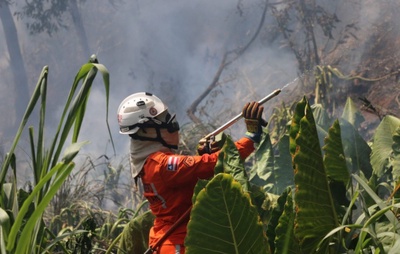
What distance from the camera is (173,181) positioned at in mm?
3459

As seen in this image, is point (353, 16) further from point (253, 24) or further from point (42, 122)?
point (42, 122)

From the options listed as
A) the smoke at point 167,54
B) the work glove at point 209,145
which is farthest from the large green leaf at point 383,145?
the smoke at point 167,54

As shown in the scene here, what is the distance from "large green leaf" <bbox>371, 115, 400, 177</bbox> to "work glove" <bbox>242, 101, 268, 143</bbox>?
430 millimetres

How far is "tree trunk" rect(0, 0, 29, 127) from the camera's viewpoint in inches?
588

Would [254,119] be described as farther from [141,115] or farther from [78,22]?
[78,22]

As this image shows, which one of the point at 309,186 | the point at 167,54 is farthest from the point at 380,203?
A: the point at 167,54

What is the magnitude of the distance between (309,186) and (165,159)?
107cm

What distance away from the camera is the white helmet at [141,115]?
3637mm

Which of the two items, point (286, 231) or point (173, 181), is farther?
point (173, 181)

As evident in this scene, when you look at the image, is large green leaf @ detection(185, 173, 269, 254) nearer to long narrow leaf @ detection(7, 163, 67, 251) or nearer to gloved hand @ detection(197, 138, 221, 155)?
long narrow leaf @ detection(7, 163, 67, 251)

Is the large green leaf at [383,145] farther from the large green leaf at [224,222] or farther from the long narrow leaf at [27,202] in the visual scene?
the long narrow leaf at [27,202]

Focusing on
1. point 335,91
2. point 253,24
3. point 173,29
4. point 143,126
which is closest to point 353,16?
point 253,24

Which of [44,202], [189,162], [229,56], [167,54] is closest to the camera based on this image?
[44,202]

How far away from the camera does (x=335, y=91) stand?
376 inches
